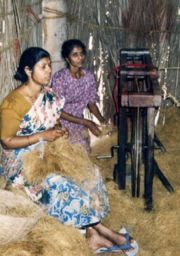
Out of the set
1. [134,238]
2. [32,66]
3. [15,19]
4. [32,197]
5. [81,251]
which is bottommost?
[134,238]

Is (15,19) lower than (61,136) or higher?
higher

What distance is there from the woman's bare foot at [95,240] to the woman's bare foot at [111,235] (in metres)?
0.03

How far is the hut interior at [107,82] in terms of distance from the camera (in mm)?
3092

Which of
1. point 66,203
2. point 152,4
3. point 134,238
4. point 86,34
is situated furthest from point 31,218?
point 152,4

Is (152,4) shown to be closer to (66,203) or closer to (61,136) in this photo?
(61,136)

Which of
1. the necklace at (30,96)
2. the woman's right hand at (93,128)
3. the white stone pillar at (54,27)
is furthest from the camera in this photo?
the white stone pillar at (54,27)

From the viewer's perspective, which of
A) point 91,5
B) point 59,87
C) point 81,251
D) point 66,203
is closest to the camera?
point 81,251

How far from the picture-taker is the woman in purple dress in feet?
14.6

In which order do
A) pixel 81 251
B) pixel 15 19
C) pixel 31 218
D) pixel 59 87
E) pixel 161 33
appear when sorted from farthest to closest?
pixel 161 33 < pixel 59 87 < pixel 15 19 < pixel 81 251 < pixel 31 218

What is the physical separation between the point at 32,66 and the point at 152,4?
2.69 metres

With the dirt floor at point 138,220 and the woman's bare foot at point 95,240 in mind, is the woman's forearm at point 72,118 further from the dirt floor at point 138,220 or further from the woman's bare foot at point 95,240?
the woman's bare foot at point 95,240

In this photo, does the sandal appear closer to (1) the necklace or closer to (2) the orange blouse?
Answer: (2) the orange blouse

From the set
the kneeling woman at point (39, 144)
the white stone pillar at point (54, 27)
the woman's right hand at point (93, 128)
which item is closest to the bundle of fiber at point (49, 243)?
the kneeling woman at point (39, 144)

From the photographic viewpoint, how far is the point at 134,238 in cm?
386
